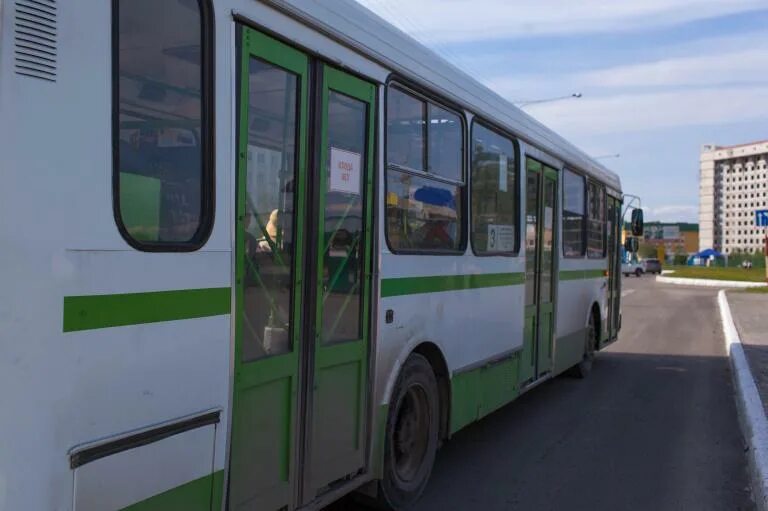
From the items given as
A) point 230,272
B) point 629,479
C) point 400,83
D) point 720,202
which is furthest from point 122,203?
point 720,202

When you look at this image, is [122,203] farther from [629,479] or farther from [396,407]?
[629,479]

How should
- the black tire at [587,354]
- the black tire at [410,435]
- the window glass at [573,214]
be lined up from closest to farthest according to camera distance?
1. the black tire at [410,435]
2. the window glass at [573,214]
3. the black tire at [587,354]

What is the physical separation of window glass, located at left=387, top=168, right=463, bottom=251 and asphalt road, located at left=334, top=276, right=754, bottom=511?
186 centimetres

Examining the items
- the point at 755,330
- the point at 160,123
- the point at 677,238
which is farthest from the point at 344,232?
the point at 677,238

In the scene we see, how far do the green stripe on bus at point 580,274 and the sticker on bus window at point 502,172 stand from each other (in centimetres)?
229

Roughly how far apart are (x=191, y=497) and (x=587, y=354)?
8345mm

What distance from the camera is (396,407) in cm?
467

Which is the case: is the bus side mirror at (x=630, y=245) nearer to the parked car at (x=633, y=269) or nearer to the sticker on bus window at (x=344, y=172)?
the sticker on bus window at (x=344, y=172)

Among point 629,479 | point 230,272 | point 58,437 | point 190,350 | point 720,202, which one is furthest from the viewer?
point 720,202

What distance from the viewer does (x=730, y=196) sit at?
374ft

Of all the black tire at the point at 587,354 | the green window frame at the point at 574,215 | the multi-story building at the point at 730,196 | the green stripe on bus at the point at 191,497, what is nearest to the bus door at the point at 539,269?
the green window frame at the point at 574,215

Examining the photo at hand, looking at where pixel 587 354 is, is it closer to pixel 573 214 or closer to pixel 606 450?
pixel 573 214

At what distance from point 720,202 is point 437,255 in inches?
4773

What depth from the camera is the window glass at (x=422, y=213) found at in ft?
15.1
